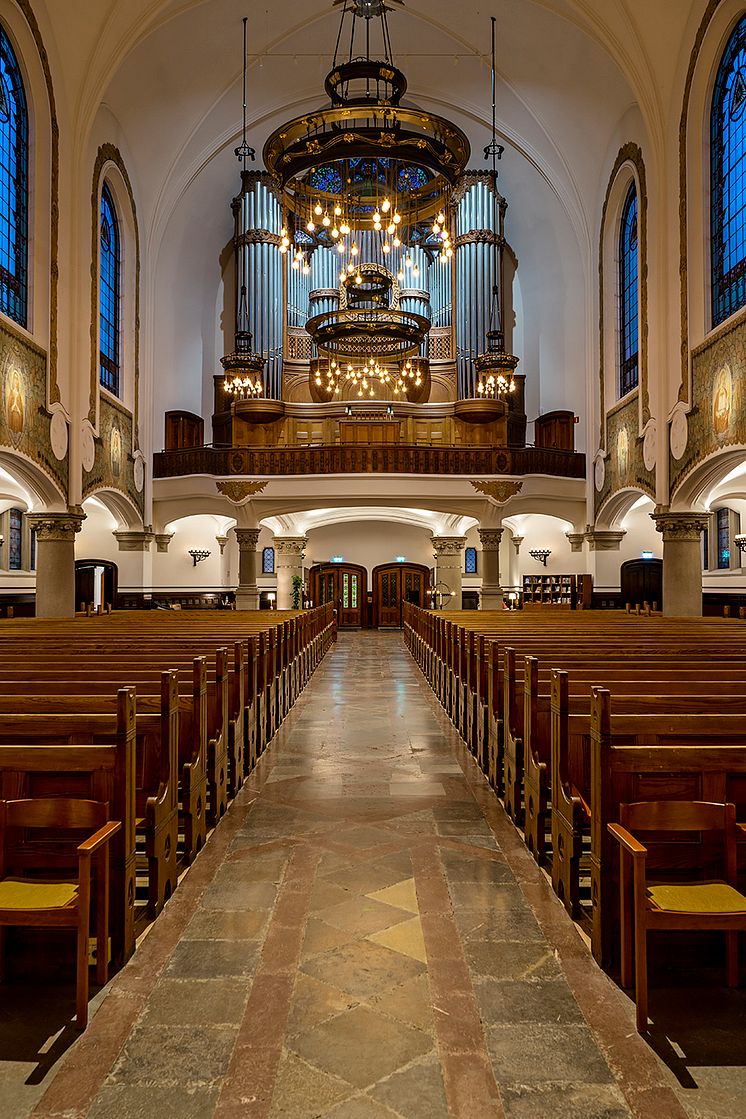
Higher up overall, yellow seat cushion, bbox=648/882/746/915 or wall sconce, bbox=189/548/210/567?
wall sconce, bbox=189/548/210/567

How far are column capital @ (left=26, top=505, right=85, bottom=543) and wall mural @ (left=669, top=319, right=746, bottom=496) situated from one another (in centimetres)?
1117

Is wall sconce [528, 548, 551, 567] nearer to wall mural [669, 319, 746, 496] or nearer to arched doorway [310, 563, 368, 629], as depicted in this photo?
arched doorway [310, 563, 368, 629]

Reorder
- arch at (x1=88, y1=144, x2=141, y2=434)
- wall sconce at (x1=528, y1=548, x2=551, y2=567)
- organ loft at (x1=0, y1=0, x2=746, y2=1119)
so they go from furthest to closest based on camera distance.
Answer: wall sconce at (x1=528, y1=548, x2=551, y2=567)
arch at (x1=88, y1=144, x2=141, y2=434)
organ loft at (x1=0, y1=0, x2=746, y2=1119)

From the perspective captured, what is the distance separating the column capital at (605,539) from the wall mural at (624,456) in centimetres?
61

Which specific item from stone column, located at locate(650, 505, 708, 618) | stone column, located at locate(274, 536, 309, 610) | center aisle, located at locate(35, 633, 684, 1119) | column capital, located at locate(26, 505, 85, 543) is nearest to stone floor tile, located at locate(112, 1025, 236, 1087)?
center aisle, located at locate(35, 633, 684, 1119)

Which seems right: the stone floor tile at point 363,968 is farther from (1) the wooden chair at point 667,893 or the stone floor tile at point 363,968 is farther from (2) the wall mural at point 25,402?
(2) the wall mural at point 25,402

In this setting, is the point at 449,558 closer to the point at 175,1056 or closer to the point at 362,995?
the point at 362,995

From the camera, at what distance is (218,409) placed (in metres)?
22.9

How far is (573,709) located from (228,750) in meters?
2.49

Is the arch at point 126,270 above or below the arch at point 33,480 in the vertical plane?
above

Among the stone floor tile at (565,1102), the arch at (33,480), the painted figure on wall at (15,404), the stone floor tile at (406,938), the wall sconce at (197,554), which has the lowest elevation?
the stone floor tile at (406,938)

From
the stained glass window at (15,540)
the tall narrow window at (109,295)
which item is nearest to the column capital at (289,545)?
the tall narrow window at (109,295)

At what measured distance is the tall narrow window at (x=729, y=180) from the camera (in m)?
12.0

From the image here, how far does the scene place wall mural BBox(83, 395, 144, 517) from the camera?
631 inches
